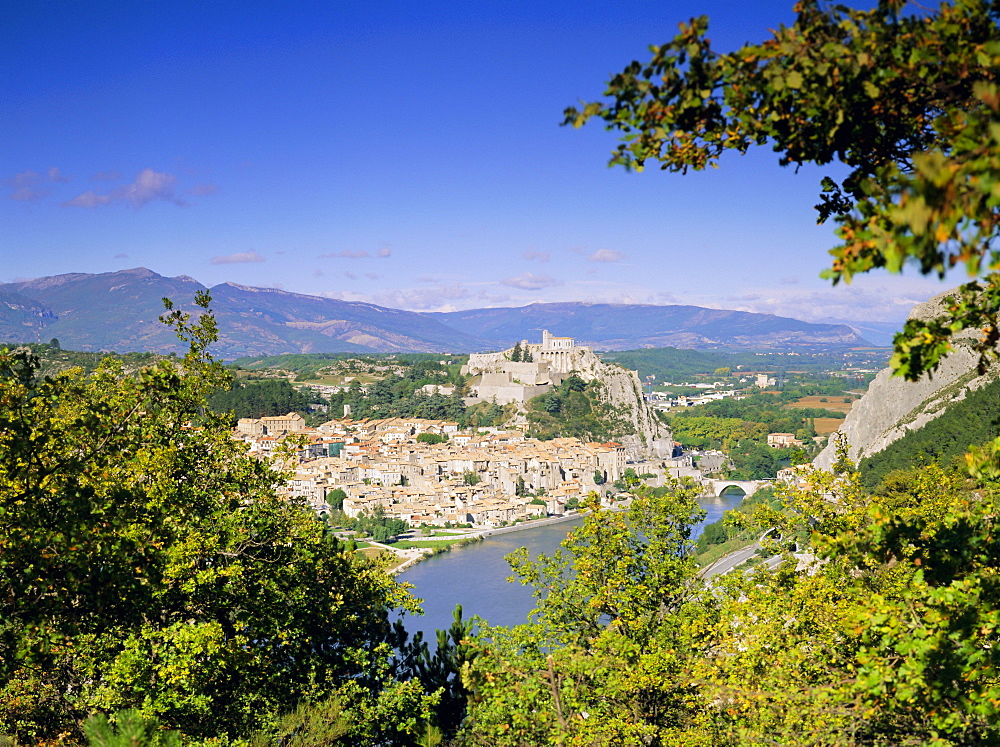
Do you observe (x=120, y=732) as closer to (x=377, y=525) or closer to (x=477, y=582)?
(x=477, y=582)

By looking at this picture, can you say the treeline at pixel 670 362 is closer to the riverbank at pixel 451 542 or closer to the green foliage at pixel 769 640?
the riverbank at pixel 451 542

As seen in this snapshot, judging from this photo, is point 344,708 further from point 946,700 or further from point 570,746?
point 946,700

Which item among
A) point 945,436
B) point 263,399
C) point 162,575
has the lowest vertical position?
point 263,399

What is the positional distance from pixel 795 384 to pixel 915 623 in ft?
396

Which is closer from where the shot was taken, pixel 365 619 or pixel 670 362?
pixel 365 619

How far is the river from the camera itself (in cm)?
2348

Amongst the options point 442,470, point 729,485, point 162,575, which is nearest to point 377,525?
point 442,470

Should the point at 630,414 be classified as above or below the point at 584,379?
below

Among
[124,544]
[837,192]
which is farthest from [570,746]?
[837,192]

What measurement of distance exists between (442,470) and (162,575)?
45240 mm

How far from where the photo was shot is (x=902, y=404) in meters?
31.0

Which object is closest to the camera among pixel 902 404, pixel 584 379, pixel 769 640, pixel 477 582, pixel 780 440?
pixel 769 640

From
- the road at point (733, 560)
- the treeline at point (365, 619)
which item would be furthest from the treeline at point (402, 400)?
the treeline at point (365, 619)

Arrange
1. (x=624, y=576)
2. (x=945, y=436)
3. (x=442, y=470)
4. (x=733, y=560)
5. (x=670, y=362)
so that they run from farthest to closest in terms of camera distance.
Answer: (x=670, y=362) → (x=442, y=470) → (x=733, y=560) → (x=945, y=436) → (x=624, y=576)
